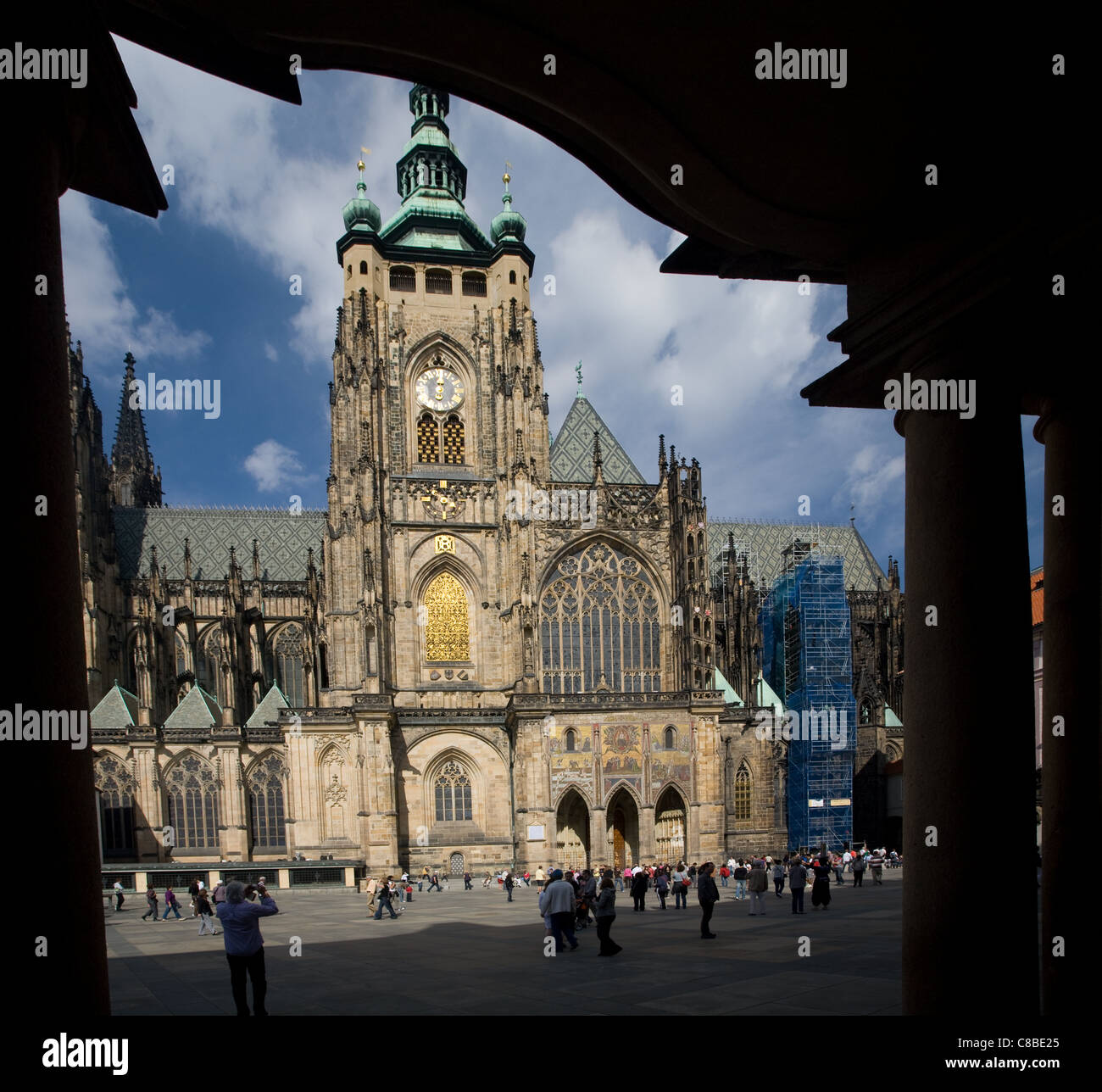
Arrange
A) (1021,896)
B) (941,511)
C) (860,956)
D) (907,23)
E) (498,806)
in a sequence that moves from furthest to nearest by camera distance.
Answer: (498,806), (860,956), (941,511), (1021,896), (907,23)

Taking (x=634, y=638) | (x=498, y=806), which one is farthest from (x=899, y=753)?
(x=498, y=806)

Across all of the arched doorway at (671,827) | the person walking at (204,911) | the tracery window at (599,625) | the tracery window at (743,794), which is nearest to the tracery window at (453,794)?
the tracery window at (599,625)

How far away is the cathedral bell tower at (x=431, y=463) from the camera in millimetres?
43250

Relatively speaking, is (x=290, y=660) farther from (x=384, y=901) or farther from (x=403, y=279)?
(x=384, y=901)

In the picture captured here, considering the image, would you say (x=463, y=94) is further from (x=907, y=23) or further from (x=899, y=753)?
(x=899, y=753)

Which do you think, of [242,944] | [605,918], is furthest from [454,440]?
[242,944]

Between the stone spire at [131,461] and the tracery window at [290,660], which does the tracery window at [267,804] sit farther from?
the stone spire at [131,461]

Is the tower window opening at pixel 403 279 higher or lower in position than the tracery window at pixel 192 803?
higher

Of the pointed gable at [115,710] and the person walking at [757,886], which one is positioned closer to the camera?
the person walking at [757,886]

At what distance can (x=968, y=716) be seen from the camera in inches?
190

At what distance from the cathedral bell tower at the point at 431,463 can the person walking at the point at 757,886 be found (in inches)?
902

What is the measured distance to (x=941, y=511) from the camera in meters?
5.02

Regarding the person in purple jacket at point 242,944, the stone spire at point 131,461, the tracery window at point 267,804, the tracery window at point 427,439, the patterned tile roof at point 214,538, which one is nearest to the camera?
the person in purple jacket at point 242,944
